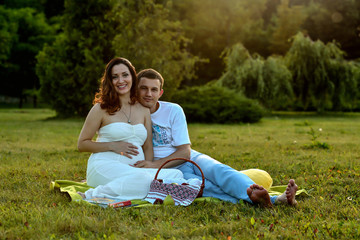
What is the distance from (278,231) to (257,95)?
14.4m

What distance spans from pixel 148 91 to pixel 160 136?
52 cm

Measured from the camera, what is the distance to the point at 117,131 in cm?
402

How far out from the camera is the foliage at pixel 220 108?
14.3 metres

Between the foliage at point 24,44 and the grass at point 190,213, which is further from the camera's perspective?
the foliage at point 24,44

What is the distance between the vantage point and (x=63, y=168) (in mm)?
5535

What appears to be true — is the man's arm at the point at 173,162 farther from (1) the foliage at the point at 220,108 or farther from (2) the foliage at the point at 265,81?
(2) the foliage at the point at 265,81

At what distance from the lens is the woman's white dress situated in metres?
3.64

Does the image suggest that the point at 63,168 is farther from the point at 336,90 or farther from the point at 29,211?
the point at 336,90

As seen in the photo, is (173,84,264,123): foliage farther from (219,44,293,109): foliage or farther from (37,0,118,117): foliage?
(37,0,118,117): foliage

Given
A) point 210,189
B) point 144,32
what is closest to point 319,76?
point 144,32

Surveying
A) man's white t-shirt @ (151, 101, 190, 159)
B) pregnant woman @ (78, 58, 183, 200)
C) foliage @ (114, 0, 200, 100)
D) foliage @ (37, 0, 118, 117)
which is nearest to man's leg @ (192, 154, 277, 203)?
pregnant woman @ (78, 58, 183, 200)

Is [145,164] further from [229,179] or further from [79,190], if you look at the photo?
[229,179]

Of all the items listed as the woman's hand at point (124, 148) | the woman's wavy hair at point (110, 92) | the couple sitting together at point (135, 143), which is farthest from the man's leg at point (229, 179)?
the woman's wavy hair at point (110, 92)

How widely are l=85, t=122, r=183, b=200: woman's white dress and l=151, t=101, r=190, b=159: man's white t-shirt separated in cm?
18
